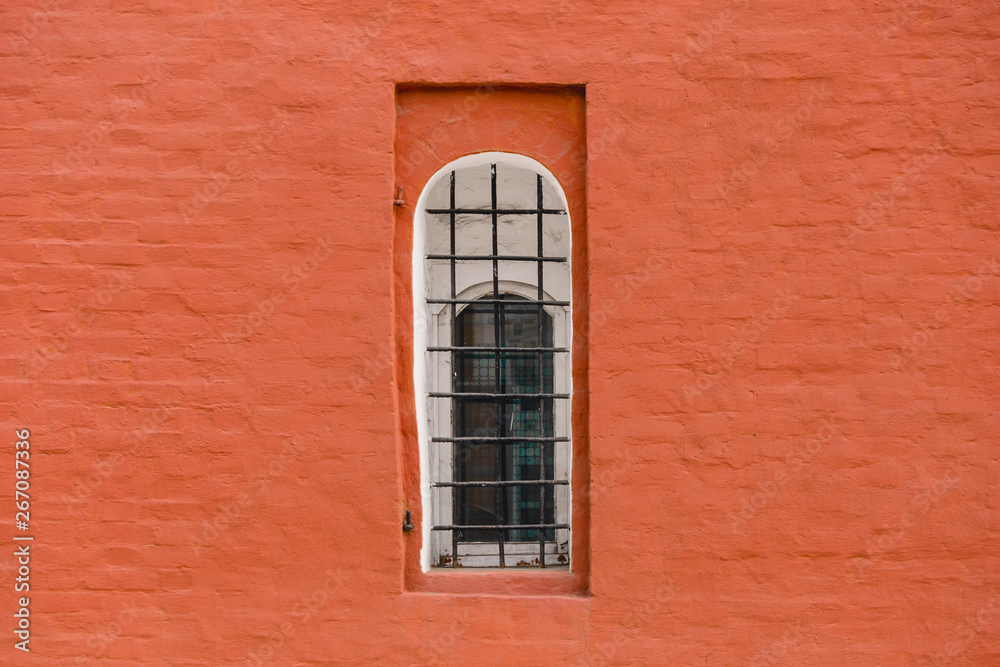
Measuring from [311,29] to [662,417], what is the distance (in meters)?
2.12

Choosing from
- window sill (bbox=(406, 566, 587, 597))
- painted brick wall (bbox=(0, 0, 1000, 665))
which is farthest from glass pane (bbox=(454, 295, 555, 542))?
painted brick wall (bbox=(0, 0, 1000, 665))

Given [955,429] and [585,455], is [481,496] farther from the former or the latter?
[955,429]

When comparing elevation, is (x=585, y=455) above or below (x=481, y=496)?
above

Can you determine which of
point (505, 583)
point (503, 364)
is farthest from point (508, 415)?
point (505, 583)

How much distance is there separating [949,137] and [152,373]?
3355 mm

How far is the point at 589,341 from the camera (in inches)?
124

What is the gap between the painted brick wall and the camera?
3098 millimetres

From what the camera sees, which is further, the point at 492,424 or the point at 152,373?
the point at 492,424

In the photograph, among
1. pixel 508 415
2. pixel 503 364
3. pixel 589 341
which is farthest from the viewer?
pixel 508 415

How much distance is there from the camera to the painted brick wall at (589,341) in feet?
10.2

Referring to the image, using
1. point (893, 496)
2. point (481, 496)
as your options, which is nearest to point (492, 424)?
point (481, 496)

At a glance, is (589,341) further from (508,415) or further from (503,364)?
(508,415)

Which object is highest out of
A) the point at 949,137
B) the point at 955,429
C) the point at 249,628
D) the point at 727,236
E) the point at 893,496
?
the point at 949,137

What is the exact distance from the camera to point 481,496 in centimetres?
656
